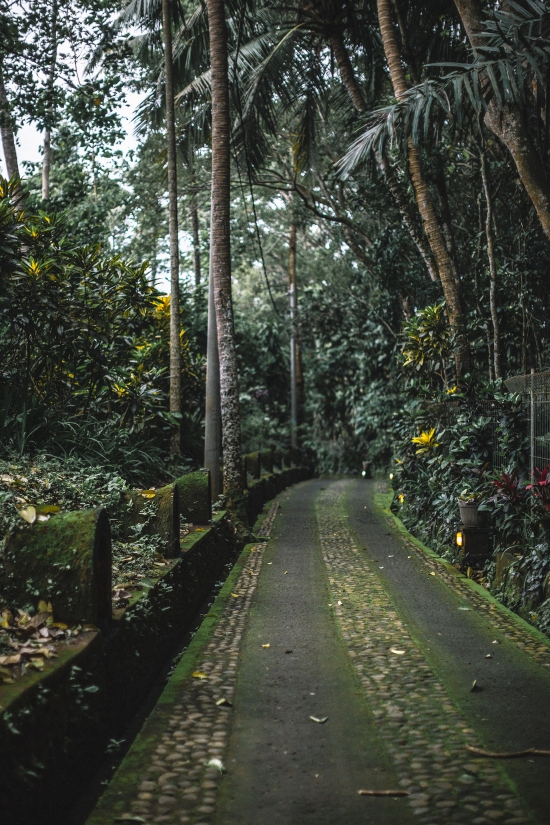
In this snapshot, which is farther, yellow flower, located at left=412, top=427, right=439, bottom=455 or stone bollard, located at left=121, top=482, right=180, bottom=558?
yellow flower, located at left=412, top=427, right=439, bottom=455

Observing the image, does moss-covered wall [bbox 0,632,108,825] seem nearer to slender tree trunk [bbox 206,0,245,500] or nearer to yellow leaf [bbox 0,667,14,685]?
yellow leaf [bbox 0,667,14,685]

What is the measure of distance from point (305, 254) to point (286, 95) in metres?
21.9

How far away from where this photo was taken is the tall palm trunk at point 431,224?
11609 millimetres

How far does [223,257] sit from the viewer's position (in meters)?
11.4

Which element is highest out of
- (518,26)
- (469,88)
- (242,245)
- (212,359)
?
(242,245)

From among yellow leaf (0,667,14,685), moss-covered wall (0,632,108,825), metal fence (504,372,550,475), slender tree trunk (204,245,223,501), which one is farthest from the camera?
slender tree trunk (204,245,223,501)

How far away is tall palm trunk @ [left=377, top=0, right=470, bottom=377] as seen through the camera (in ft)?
38.1

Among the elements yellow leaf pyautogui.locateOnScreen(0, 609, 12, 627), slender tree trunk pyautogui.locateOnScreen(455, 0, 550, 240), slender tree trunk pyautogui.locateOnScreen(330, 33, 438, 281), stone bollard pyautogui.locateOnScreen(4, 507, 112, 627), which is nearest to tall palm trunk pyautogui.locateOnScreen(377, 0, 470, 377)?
slender tree trunk pyautogui.locateOnScreen(330, 33, 438, 281)

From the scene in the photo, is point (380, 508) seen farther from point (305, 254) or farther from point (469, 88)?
point (305, 254)

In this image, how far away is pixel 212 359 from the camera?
12.4 metres

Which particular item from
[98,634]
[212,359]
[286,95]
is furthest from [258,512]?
[98,634]

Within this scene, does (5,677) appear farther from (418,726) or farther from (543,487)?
(543,487)

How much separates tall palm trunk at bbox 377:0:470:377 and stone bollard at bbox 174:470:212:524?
464 centimetres

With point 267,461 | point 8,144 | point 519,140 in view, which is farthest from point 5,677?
point 267,461
